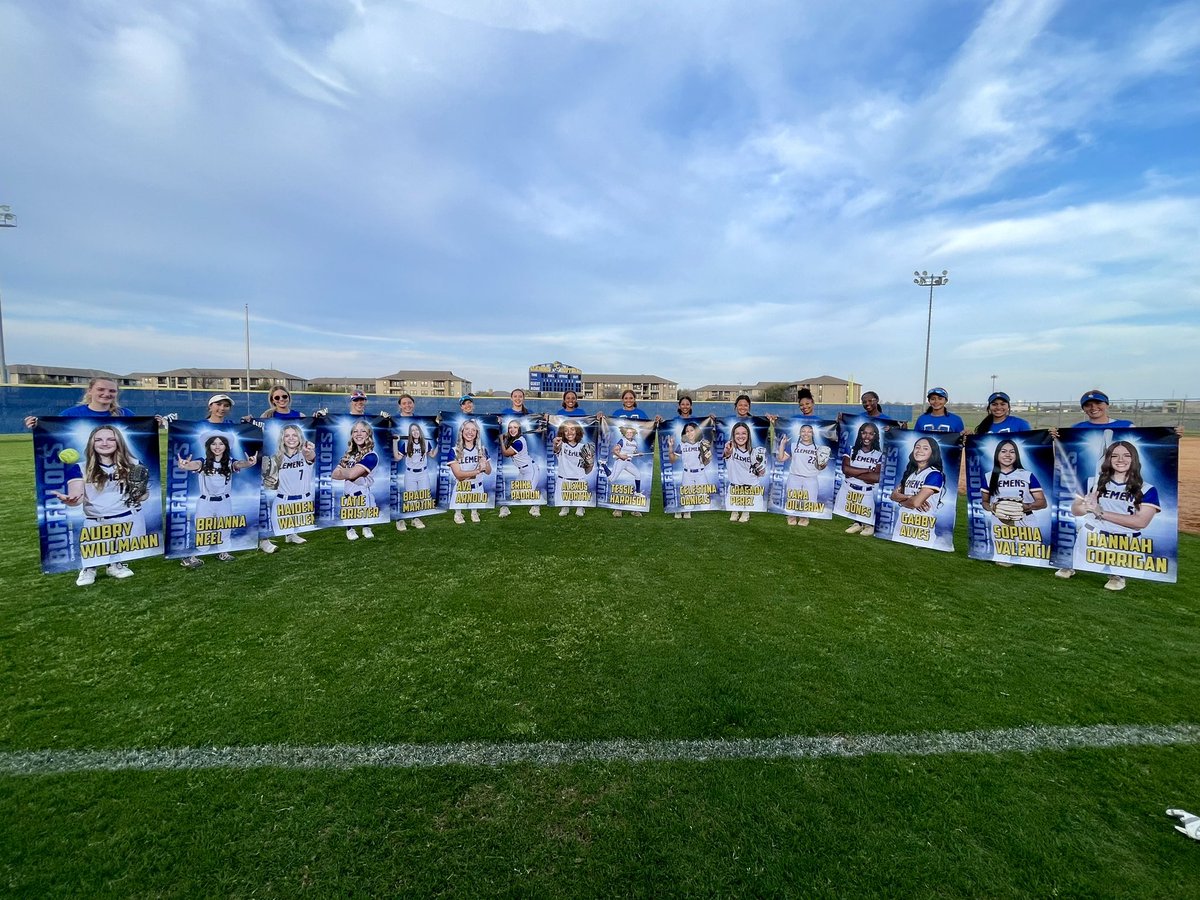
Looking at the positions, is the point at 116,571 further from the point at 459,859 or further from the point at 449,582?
the point at 459,859

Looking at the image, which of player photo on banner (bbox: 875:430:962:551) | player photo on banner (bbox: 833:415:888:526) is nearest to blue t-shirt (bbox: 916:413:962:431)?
player photo on banner (bbox: 875:430:962:551)

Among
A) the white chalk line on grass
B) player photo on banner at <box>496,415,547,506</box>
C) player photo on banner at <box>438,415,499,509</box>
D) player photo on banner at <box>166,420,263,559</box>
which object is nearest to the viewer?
the white chalk line on grass

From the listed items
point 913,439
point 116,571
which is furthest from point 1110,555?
point 116,571

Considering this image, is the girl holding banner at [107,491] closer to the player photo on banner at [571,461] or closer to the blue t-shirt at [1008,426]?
the player photo on banner at [571,461]

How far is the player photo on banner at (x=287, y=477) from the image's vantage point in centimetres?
620

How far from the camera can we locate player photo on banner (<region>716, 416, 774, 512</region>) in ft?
26.5

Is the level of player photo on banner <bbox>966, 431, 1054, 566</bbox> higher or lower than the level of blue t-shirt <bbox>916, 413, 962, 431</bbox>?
lower

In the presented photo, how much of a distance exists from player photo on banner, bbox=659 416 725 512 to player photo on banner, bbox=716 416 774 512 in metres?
0.14

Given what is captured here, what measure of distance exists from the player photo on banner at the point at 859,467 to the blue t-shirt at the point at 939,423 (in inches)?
19.8

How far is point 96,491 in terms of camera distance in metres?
5.09

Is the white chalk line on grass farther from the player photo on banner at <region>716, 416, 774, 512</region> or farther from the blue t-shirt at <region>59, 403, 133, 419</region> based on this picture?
the player photo on banner at <region>716, 416, 774, 512</region>

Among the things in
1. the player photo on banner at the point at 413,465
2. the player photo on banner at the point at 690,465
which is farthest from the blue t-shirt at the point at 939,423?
the player photo on banner at the point at 413,465

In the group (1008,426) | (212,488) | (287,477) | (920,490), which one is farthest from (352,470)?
(1008,426)

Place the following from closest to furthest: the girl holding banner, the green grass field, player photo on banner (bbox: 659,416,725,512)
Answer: the green grass field < the girl holding banner < player photo on banner (bbox: 659,416,725,512)
